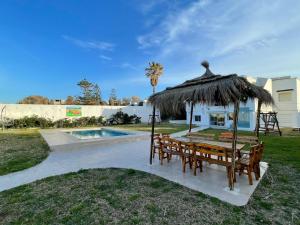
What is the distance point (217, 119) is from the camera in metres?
19.7

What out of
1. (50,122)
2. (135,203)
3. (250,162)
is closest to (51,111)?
(50,122)

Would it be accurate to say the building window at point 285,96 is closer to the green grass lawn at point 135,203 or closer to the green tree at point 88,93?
the green grass lawn at point 135,203

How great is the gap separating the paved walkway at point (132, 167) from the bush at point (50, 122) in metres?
12.5

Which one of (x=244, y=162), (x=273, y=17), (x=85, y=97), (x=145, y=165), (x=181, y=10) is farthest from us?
(x=85, y=97)

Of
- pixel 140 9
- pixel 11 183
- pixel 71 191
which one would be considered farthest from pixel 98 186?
pixel 140 9

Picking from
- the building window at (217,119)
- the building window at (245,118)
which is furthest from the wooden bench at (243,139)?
the building window at (217,119)

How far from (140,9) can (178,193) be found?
40.9ft

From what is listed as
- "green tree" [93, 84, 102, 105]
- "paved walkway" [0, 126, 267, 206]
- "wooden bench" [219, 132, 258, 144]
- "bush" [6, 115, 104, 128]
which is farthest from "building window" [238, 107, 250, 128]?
"green tree" [93, 84, 102, 105]

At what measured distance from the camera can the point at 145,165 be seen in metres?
5.86

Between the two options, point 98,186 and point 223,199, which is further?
point 98,186

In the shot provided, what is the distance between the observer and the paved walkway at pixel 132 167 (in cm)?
395

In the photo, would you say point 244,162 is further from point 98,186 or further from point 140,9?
point 140,9

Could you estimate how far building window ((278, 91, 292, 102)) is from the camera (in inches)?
755

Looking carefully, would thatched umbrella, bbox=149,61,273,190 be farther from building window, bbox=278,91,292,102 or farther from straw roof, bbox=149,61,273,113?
building window, bbox=278,91,292,102
